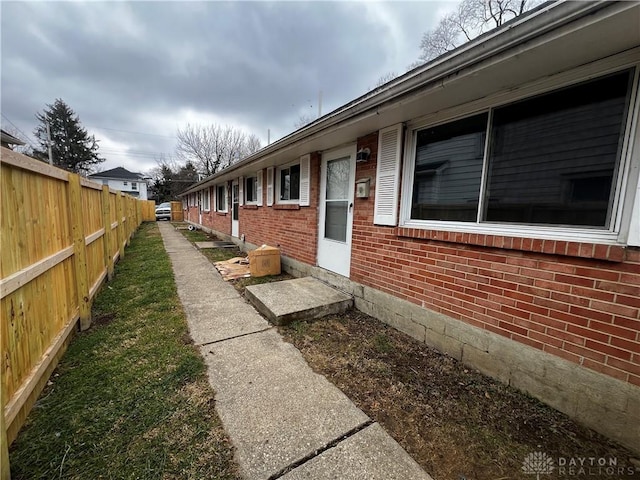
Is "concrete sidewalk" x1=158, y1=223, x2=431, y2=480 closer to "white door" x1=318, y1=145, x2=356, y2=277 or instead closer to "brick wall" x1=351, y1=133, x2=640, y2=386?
"brick wall" x1=351, y1=133, x2=640, y2=386

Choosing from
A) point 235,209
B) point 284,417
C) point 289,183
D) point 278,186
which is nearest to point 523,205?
point 284,417

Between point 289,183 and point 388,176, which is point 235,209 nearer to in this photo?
point 289,183

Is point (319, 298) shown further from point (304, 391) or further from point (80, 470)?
point (80, 470)

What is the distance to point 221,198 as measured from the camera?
12211mm

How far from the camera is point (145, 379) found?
219cm

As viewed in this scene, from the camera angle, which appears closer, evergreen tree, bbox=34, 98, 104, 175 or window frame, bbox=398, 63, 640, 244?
window frame, bbox=398, 63, 640, 244

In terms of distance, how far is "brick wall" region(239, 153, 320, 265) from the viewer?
4938 millimetres

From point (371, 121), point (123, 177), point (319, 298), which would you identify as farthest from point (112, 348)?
point (123, 177)

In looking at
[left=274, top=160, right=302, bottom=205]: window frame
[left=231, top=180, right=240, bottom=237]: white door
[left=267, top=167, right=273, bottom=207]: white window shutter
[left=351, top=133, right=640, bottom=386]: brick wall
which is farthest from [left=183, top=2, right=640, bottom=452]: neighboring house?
[left=231, top=180, right=240, bottom=237]: white door

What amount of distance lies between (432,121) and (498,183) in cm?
102

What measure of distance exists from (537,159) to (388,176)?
4.97 feet

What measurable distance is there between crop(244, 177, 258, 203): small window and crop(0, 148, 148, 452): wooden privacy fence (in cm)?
516

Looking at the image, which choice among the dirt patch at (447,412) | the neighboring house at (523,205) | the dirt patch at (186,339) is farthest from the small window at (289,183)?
the dirt patch at (447,412)

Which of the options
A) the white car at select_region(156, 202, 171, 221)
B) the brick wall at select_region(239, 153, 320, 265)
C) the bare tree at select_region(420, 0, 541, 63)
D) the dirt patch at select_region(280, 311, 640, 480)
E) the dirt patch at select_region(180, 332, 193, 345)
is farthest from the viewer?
the white car at select_region(156, 202, 171, 221)
